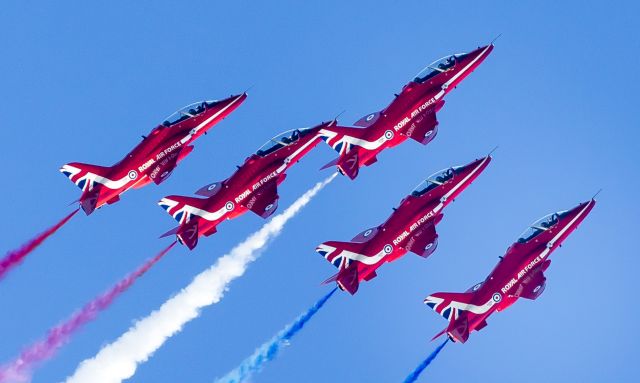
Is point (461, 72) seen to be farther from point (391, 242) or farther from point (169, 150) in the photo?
point (169, 150)

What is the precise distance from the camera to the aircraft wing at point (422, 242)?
128125 millimetres

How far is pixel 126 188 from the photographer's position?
426ft

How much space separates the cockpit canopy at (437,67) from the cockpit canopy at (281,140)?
7115mm

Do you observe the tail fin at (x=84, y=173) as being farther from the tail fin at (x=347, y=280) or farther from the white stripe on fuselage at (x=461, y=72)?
the white stripe on fuselage at (x=461, y=72)

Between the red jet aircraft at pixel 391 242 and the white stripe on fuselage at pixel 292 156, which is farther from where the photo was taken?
the white stripe on fuselage at pixel 292 156

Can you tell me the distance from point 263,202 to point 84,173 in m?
10.1

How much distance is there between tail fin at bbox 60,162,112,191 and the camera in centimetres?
12938

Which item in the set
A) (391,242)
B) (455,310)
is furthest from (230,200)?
(455,310)

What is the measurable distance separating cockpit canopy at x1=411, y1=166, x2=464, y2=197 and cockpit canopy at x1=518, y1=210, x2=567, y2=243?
5.23 metres

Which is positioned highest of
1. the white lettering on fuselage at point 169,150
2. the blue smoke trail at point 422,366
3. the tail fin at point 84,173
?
the tail fin at point 84,173

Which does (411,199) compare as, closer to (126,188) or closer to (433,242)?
(433,242)

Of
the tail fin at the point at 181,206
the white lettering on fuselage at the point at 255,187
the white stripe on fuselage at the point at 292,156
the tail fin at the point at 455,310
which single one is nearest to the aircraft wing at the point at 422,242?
the tail fin at the point at 455,310

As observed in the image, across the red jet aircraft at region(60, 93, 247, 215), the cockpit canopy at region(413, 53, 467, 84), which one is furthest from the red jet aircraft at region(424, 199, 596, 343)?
the red jet aircraft at region(60, 93, 247, 215)

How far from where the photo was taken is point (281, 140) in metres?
131
